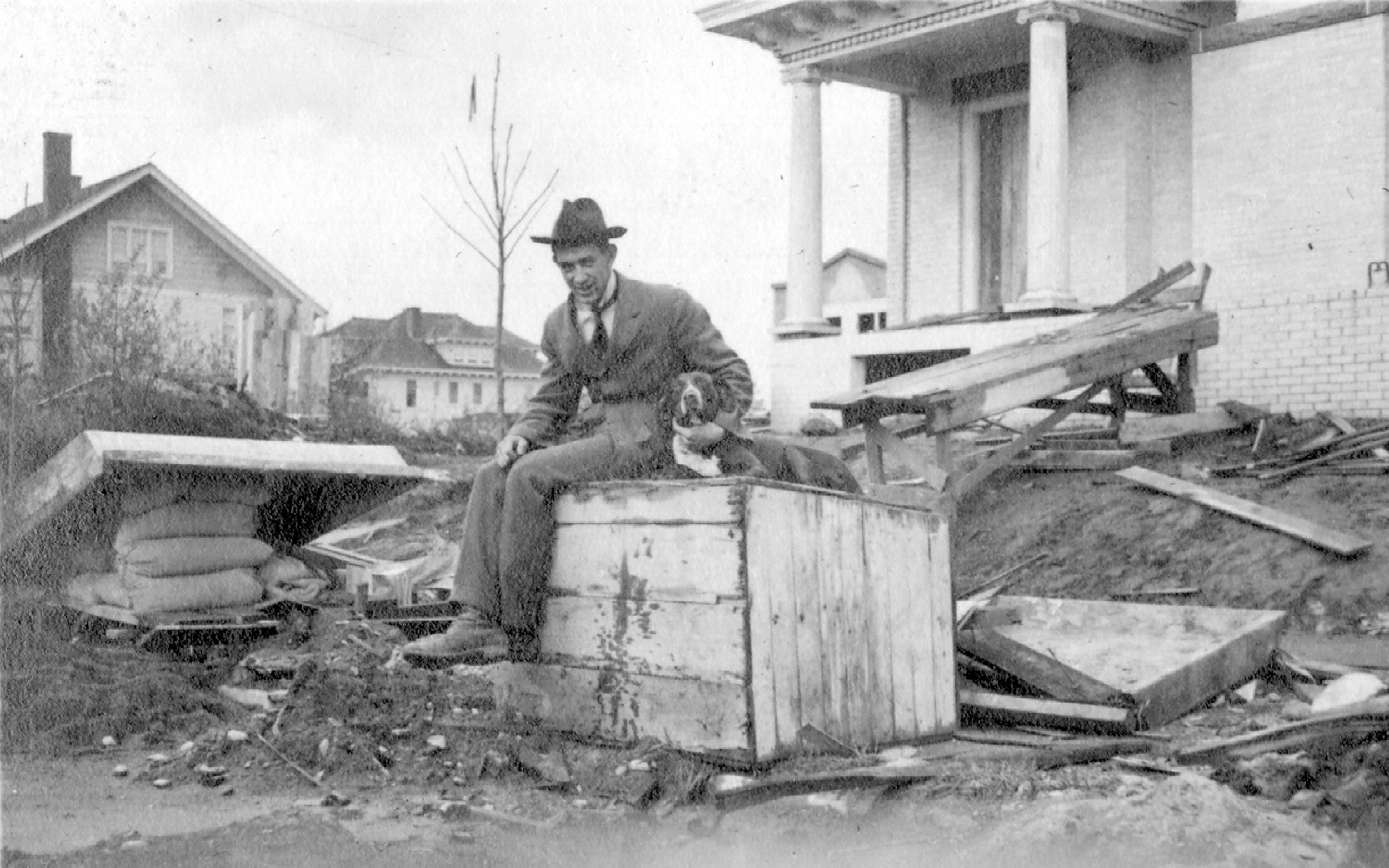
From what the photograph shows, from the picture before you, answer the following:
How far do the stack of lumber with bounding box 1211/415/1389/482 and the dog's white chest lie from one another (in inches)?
233

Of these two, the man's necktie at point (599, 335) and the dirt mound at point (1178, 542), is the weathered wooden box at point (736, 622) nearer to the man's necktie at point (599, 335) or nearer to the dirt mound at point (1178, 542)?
the man's necktie at point (599, 335)

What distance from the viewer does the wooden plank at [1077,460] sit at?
1041 cm

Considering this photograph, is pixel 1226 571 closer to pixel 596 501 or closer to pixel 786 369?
pixel 596 501

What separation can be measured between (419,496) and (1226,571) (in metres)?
8.10

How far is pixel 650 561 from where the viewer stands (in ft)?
15.9

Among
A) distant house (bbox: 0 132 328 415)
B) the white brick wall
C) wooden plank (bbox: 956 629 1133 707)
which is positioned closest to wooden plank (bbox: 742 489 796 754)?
Answer: wooden plank (bbox: 956 629 1133 707)

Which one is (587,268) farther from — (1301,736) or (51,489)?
(1301,736)

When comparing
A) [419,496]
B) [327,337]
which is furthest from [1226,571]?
[327,337]

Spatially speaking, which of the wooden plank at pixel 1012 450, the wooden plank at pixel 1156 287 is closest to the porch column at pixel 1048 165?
the wooden plank at pixel 1156 287

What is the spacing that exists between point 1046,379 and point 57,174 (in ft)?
71.2

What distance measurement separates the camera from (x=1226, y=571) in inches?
334

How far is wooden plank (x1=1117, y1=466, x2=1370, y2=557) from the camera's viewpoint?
820 centimetres

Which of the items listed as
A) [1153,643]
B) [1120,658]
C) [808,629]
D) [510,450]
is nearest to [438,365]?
[1153,643]

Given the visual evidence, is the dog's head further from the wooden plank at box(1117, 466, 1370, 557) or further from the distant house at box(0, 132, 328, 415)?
the distant house at box(0, 132, 328, 415)
